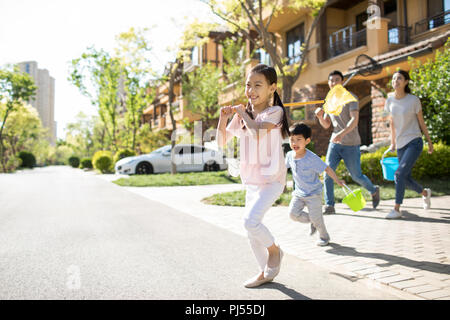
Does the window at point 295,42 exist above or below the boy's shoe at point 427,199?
above

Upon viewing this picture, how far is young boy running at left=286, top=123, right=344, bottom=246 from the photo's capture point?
4.19 meters

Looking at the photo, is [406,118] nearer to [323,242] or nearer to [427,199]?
[427,199]

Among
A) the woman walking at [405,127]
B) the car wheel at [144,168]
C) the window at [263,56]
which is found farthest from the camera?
the window at [263,56]

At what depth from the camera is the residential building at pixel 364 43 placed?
13680 millimetres

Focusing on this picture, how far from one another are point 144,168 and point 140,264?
15.9 metres

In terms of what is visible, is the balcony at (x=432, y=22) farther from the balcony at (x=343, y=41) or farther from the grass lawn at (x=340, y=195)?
the grass lawn at (x=340, y=195)

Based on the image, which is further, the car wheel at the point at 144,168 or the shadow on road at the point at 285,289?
the car wheel at the point at 144,168

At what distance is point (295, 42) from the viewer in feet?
65.3

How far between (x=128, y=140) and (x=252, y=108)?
33319mm

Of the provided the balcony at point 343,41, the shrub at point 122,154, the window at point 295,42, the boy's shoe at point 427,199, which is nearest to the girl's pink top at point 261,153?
the boy's shoe at point 427,199

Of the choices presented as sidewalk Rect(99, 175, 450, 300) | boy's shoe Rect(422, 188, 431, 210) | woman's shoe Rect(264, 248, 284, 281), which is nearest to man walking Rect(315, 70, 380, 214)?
sidewalk Rect(99, 175, 450, 300)

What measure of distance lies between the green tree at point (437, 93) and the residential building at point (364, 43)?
2.73 ft

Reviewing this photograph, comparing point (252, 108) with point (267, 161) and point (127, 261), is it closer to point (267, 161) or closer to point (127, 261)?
point (267, 161)
